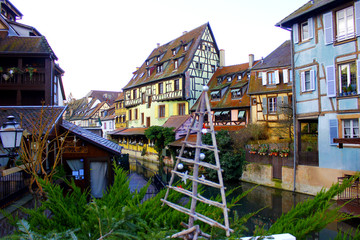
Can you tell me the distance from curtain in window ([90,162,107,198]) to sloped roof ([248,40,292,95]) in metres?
13.7

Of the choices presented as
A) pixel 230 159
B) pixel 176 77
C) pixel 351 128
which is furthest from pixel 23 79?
pixel 351 128

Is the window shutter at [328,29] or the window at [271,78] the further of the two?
the window at [271,78]

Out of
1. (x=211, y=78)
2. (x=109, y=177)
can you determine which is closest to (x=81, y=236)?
(x=109, y=177)

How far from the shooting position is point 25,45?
48.9 ft

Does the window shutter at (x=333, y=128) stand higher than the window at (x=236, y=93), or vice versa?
the window at (x=236, y=93)

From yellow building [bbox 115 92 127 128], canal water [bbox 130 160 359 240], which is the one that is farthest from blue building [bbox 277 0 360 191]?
yellow building [bbox 115 92 127 128]

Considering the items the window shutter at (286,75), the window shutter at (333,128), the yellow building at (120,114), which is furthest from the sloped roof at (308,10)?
the yellow building at (120,114)

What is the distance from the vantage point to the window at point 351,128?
1218 centimetres

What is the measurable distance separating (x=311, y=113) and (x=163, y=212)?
12631 millimetres

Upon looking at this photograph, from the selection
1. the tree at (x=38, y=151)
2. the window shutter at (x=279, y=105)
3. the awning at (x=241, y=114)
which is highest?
the window shutter at (x=279, y=105)

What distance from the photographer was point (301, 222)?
2.69 m

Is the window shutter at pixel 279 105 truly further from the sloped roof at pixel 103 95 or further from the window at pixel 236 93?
the sloped roof at pixel 103 95

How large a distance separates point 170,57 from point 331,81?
68.6 ft

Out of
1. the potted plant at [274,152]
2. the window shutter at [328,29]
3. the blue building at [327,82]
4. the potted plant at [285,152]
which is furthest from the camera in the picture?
the potted plant at [274,152]
